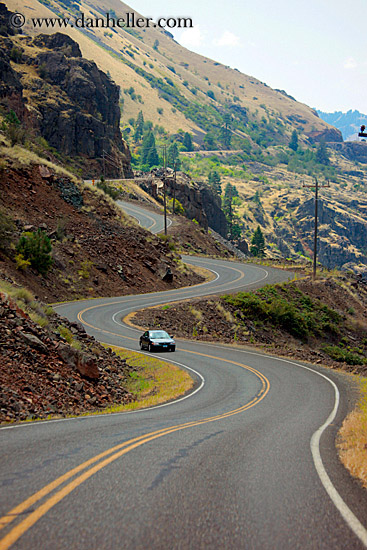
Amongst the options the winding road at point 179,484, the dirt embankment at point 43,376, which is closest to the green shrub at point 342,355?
the dirt embankment at point 43,376

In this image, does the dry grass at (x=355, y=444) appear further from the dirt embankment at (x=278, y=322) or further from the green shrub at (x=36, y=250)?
the green shrub at (x=36, y=250)

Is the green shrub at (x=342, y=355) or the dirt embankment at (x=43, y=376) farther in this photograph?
the green shrub at (x=342, y=355)

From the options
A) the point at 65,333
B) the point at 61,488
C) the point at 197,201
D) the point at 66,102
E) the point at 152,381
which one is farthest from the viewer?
the point at 197,201

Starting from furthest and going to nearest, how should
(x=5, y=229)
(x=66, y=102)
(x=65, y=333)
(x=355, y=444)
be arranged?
1. (x=66, y=102)
2. (x=5, y=229)
3. (x=65, y=333)
4. (x=355, y=444)

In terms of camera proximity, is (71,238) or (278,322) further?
(71,238)

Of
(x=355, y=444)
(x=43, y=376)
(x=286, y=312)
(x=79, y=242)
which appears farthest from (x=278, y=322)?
(x=355, y=444)

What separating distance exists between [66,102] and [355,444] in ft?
302

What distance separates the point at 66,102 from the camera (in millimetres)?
90438

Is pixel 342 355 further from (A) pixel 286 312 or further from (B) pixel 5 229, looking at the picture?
(B) pixel 5 229

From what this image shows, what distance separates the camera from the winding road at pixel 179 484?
14.9 ft

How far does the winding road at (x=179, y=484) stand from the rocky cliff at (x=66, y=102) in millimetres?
77198

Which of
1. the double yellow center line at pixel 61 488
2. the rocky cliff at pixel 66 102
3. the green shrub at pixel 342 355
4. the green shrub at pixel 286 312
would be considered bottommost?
the green shrub at pixel 342 355

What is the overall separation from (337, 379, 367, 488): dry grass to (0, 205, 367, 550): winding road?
21cm

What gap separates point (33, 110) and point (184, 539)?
290 feet
